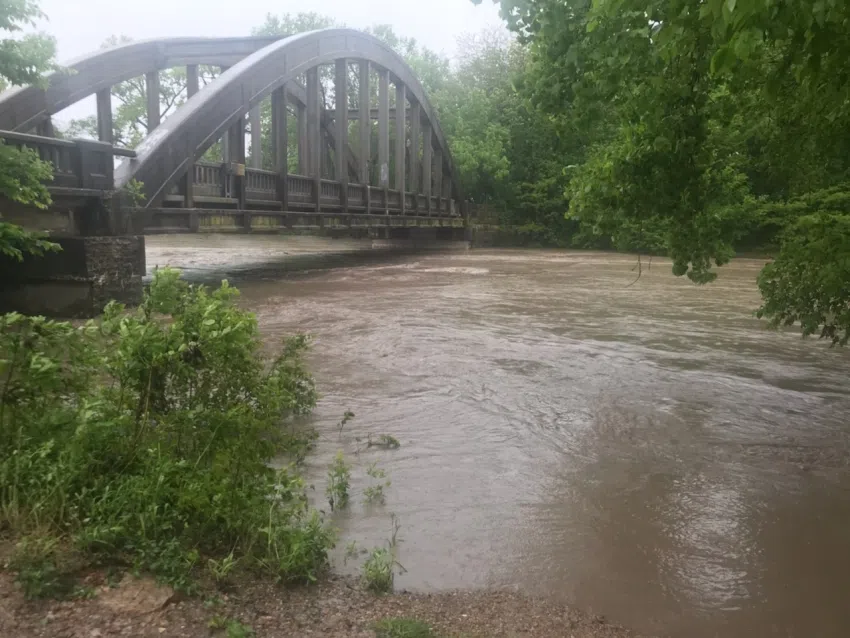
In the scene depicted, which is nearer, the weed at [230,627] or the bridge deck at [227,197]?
the weed at [230,627]

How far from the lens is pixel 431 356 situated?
34.0ft

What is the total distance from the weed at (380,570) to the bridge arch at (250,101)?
1080 centimetres

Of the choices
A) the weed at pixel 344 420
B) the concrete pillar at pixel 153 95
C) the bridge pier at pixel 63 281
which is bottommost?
the weed at pixel 344 420

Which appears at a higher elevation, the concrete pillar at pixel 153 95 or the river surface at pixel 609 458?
the concrete pillar at pixel 153 95

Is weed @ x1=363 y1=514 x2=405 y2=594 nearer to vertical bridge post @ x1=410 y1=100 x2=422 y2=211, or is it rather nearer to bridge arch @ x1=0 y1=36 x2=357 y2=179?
bridge arch @ x1=0 y1=36 x2=357 y2=179

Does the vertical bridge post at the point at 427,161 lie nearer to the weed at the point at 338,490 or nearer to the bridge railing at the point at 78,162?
the bridge railing at the point at 78,162

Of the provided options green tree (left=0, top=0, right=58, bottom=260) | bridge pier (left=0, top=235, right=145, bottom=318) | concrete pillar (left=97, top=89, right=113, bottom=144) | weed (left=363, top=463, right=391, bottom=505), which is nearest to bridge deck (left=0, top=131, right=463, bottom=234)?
bridge pier (left=0, top=235, right=145, bottom=318)

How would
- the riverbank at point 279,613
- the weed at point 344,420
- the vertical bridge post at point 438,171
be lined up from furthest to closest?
1. the vertical bridge post at point 438,171
2. the weed at point 344,420
3. the riverbank at point 279,613

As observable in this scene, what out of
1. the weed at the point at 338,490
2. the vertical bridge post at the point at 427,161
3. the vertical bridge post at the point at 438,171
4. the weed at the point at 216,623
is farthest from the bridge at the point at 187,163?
the weed at the point at 216,623

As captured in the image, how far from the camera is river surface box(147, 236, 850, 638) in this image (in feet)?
13.6

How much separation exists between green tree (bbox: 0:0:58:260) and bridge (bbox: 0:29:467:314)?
42 cm

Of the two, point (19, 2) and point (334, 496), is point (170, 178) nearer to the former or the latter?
point (19, 2)

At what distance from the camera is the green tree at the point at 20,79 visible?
17.9 ft

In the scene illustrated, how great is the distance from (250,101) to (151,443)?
1522cm
